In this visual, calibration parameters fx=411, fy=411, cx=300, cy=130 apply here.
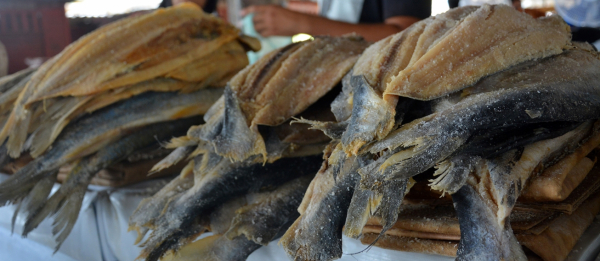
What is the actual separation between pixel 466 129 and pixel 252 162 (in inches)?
22.4

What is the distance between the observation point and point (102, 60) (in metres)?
1.46

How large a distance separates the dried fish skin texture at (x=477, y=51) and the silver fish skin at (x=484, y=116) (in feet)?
0.11

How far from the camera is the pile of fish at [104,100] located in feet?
4.69

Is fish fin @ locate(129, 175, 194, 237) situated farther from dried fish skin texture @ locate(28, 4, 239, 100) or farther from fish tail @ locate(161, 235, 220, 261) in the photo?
dried fish skin texture @ locate(28, 4, 239, 100)

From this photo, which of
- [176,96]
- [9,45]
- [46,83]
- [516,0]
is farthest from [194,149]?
[9,45]

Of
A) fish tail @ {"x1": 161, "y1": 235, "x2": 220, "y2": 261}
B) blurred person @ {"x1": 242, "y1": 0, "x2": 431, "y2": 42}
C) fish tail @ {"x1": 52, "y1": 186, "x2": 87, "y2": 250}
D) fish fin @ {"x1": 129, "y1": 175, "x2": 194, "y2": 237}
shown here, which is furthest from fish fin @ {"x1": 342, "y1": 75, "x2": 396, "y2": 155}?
blurred person @ {"x1": 242, "y1": 0, "x2": 431, "y2": 42}

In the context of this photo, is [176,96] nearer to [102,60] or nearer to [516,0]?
[102,60]

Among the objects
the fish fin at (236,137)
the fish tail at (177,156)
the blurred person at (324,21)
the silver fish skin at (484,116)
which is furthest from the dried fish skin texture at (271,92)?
the blurred person at (324,21)

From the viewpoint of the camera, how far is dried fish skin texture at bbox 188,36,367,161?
98cm

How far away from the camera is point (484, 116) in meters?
0.67

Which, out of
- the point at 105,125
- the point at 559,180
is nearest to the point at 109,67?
the point at 105,125

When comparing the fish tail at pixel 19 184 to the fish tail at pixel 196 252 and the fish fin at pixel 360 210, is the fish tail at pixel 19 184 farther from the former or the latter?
the fish fin at pixel 360 210

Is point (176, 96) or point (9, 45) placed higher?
point (176, 96)

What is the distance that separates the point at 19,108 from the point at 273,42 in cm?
186
